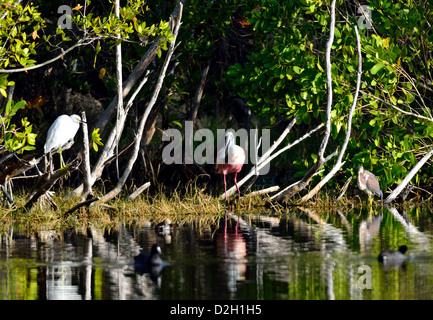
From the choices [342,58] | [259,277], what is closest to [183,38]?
[342,58]

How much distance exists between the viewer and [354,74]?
606 inches

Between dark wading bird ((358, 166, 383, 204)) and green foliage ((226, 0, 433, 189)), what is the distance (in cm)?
21

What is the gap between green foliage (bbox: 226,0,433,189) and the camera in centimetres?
1488

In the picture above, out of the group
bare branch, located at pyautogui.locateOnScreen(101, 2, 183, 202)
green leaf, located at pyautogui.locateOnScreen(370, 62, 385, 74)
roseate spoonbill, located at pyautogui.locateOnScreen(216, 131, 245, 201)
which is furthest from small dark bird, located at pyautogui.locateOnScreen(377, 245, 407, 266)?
roseate spoonbill, located at pyautogui.locateOnScreen(216, 131, 245, 201)

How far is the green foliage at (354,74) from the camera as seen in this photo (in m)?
14.9

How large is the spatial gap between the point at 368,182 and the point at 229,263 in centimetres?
660

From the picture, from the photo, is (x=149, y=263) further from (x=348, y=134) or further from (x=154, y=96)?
(x=348, y=134)

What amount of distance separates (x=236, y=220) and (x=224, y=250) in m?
3.68

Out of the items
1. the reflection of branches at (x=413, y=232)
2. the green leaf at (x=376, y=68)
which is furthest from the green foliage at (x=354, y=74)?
the reflection of branches at (x=413, y=232)

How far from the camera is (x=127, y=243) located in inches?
443

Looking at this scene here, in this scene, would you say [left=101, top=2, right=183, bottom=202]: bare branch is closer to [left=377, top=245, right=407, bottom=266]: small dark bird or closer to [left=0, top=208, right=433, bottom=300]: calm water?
[left=0, top=208, right=433, bottom=300]: calm water

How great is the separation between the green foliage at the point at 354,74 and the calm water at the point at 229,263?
7.90ft

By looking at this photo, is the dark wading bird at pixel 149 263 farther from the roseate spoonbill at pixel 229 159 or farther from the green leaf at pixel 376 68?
the roseate spoonbill at pixel 229 159

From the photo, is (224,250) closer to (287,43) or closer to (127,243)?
(127,243)
